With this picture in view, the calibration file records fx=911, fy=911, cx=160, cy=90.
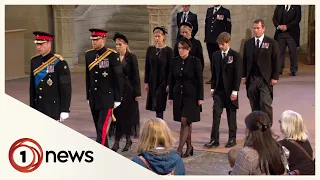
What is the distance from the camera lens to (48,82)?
328 inches

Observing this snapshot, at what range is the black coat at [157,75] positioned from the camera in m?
8.91

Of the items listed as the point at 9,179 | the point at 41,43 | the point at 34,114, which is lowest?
the point at 9,179

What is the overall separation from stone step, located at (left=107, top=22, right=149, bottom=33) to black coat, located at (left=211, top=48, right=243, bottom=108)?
1.25m

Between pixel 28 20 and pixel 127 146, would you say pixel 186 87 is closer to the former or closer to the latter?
pixel 127 146

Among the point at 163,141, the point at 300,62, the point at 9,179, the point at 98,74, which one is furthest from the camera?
the point at 300,62

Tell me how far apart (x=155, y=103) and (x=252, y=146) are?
309 cm

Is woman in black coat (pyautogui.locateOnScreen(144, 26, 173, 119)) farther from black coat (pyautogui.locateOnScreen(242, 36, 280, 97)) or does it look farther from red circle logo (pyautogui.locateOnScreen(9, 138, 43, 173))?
red circle logo (pyautogui.locateOnScreen(9, 138, 43, 173))

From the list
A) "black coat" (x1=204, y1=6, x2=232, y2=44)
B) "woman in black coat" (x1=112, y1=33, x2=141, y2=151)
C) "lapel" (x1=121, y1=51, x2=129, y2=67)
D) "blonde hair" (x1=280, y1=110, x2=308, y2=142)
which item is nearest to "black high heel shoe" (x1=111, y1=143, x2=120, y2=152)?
"woman in black coat" (x1=112, y1=33, x2=141, y2=151)

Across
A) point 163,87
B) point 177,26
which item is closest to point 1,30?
point 163,87

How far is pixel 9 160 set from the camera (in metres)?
7.98

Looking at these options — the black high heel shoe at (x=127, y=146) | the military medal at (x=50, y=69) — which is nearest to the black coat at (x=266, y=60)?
the black high heel shoe at (x=127, y=146)

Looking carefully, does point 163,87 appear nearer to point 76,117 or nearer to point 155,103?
point 155,103

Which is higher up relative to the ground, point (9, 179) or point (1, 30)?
point (1, 30)

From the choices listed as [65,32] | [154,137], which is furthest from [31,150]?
[65,32]
